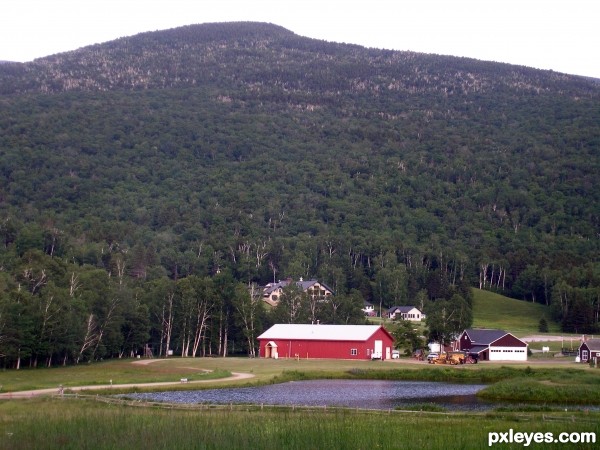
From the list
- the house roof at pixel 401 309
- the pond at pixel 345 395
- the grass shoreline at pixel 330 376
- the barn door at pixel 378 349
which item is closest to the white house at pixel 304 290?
the house roof at pixel 401 309

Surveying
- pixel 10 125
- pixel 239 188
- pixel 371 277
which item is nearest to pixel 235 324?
pixel 371 277

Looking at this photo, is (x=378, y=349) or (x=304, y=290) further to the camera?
(x=304, y=290)

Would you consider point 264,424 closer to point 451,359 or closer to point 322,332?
point 451,359

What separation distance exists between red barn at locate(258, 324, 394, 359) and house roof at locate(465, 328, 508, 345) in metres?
8.30

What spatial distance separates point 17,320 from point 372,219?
10834 cm

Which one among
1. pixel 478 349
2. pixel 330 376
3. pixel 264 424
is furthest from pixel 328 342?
pixel 264 424

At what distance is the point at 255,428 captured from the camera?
30.4 meters

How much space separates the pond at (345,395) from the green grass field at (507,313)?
52.9 metres

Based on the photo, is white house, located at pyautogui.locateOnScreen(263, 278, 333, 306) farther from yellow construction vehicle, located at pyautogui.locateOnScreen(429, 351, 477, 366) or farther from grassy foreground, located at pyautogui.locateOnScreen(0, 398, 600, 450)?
grassy foreground, located at pyautogui.locateOnScreen(0, 398, 600, 450)

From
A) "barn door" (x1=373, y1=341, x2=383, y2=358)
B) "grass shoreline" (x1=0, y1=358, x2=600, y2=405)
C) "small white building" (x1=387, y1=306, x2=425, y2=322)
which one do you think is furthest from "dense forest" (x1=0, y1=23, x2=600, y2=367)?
"barn door" (x1=373, y1=341, x2=383, y2=358)

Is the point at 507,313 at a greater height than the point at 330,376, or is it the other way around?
the point at 507,313

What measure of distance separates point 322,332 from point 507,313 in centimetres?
4490

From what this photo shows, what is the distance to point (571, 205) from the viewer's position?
171625 millimetres

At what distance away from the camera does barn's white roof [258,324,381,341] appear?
272 ft
